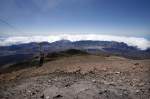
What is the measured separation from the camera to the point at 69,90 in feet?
46.7

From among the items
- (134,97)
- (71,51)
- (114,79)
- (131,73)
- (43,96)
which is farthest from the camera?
(71,51)

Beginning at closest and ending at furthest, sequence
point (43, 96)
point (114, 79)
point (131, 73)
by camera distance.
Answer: point (43, 96) < point (114, 79) < point (131, 73)

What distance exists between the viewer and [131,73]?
18.4 meters

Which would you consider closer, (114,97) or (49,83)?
(114,97)

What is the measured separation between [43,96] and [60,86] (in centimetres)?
255

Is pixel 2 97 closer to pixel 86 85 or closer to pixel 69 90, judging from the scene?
pixel 69 90

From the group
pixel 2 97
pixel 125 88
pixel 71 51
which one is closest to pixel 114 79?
pixel 125 88

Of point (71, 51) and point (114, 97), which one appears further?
point (71, 51)

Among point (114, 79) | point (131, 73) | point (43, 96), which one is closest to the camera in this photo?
point (43, 96)

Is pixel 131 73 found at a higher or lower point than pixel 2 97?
higher

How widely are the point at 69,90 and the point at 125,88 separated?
466cm

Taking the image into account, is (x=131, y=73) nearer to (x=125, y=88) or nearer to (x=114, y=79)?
(x=114, y=79)

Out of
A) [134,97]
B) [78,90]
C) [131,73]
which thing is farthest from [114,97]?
[131,73]

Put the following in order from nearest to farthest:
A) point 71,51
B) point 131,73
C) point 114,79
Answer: point 114,79 < point 131,73 < point 71,51
